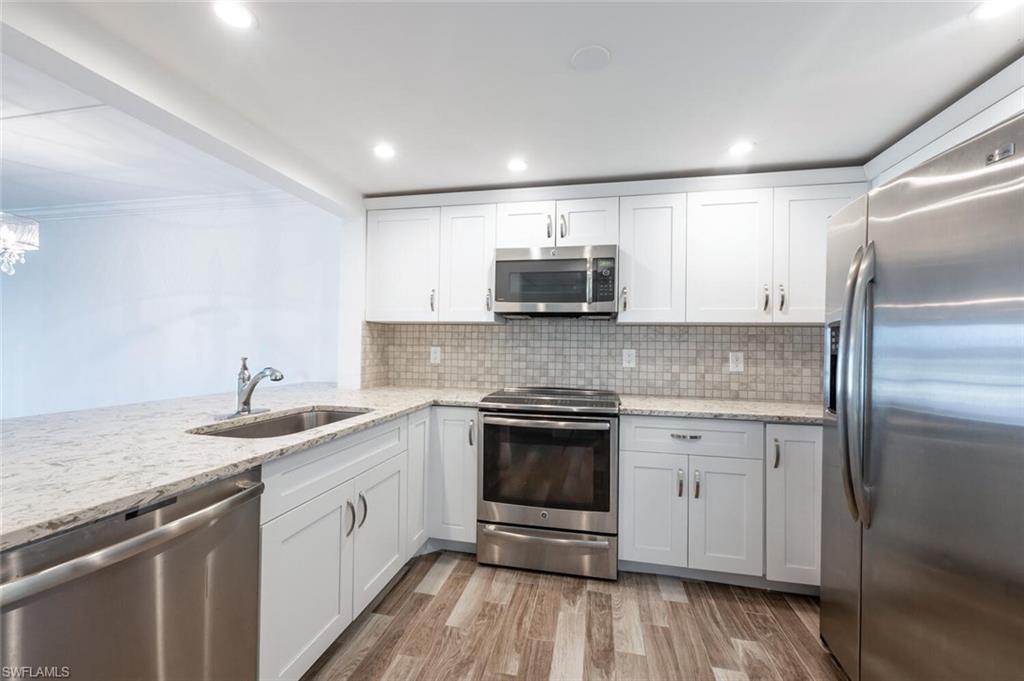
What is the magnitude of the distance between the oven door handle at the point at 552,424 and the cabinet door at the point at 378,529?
0.57 meters

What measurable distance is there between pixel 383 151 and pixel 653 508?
246cm

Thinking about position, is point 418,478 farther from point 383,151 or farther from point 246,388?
point 383,151

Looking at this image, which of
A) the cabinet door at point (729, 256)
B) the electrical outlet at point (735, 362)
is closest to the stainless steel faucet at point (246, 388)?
the cabinet door at point (729, 256)

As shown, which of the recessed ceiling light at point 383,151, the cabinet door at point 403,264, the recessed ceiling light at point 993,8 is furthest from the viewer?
the cabinet door at point 403,264

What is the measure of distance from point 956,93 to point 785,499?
1908 mm

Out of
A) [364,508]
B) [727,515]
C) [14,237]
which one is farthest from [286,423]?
[727,515]

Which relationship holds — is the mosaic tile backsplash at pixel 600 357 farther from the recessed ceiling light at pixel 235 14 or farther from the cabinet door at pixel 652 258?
the recessed ceiling light at pixel 235 14

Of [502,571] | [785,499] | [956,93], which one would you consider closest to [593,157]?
[956,93]

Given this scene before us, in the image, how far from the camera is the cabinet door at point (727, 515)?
2.11 meters

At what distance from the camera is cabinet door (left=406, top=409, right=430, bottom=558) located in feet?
7.38

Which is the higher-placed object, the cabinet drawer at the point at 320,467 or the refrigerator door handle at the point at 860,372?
the refrigerator door handle at the point at 860,372

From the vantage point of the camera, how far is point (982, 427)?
3.09 feet

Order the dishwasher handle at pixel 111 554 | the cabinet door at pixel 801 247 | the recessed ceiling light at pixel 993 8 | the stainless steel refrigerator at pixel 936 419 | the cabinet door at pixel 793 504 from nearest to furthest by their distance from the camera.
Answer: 1. the dishwasher handle at pixel 111 554
2. the stainless steel refrigerator at pixel 936 419
3. the recessed ceiling light at pixel 993 8
4. the cabinet door at pixel 793 504
5. the cabinet door at pixel 801 247

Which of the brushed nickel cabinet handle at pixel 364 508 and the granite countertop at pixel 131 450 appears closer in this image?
the granite countertop at pixel 131 450
